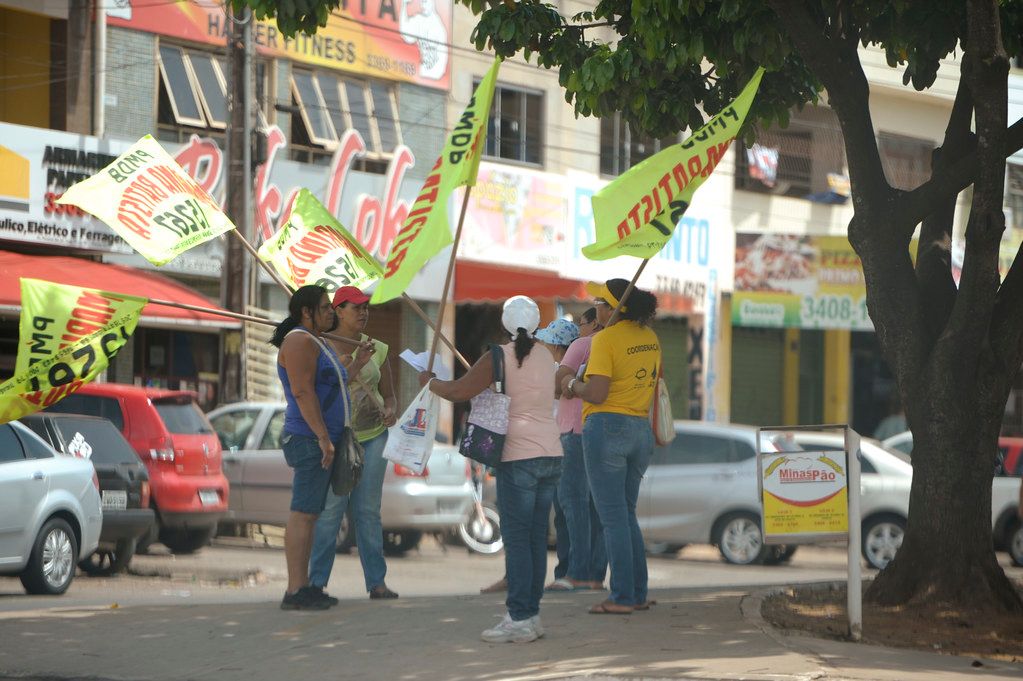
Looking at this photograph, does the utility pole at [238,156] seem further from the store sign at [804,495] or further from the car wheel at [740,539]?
the store sign at [804,495]

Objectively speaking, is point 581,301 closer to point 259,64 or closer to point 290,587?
point 259,64

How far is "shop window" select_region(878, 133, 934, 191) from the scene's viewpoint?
103 feet

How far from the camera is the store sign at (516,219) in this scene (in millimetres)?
24094

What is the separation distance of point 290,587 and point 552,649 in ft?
6.19

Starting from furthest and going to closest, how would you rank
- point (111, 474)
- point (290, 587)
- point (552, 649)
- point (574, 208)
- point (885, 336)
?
point (574, 208)
point (111, 474)
point (885, 336)
point (290, 587)
point (552, 649)

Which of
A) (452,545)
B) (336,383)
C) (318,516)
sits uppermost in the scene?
(336,383)

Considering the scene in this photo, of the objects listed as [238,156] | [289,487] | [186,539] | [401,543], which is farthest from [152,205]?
[238,156]

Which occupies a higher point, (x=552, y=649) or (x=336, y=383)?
(x=336, y=383)

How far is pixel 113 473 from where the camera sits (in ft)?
42.5

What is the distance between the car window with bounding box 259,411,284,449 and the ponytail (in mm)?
8729

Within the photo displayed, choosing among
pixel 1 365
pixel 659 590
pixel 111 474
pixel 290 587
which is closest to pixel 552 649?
pixel 290 587

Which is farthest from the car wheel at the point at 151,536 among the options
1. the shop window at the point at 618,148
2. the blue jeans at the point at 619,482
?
the shop window at the point at 618,148

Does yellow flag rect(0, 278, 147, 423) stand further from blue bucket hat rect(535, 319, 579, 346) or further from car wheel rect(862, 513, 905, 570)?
car wheel rect(862, 513, 905, 570)

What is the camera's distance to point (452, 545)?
59.3ft
